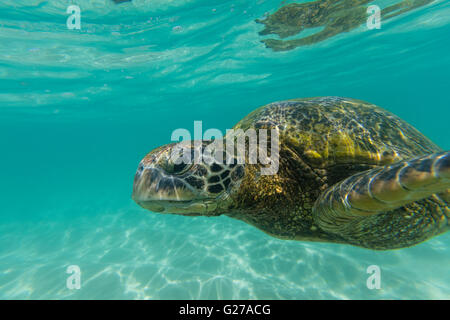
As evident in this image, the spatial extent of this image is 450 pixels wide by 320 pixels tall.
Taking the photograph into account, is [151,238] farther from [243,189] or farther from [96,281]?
[243,189]

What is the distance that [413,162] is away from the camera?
5.38 ft

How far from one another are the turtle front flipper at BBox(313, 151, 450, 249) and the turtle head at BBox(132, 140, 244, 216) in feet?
3.47

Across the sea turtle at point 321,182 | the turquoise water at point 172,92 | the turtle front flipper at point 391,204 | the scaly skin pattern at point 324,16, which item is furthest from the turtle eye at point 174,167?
the scaly skin pattern at point 324,16

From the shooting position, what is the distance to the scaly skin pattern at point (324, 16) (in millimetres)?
12156

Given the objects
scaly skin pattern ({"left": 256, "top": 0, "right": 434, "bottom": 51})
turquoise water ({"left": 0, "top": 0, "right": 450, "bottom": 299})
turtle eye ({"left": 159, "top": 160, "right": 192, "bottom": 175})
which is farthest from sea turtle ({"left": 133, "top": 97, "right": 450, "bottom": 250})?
scaly skin pattern ({"left": 256, "top": 0, "right": 434, "bottom": 51})

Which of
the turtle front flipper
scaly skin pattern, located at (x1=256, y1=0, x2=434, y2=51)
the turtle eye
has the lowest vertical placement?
the turtle front flipper

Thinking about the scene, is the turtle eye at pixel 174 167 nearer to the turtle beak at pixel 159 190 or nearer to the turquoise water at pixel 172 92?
the turtle beak at pixel 159 190

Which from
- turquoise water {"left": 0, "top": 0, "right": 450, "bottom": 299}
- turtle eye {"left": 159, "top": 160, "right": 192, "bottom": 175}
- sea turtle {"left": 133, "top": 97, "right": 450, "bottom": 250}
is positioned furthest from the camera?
turquoise water {"left": 0, "top": 0, "right": 450, "bottom": 299}

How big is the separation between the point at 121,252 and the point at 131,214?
6.65 metres

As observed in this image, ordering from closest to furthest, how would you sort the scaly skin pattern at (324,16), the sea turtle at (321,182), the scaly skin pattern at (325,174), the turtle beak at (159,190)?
the sea turtle at (321,182)
the turtle beak at (159,190)
the scaly skin pattern at (325,174)
the scaly skin pattern at (324,16)

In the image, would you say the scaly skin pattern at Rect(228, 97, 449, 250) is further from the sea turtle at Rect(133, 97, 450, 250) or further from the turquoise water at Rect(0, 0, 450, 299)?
the turquoise water at Rect(0, 0, 450, 299)

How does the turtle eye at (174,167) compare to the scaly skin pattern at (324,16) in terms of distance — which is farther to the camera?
the scaly skin pattern at (324,16)

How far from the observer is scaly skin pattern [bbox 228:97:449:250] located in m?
2.62

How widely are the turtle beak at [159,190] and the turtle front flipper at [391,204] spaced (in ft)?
4.76
